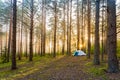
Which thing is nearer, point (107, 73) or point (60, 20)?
point (107, 73)

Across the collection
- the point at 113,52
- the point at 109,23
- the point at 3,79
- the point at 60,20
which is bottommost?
the point at 3,79

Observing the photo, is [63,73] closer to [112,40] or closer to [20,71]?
[112,40]

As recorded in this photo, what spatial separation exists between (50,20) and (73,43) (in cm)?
1233

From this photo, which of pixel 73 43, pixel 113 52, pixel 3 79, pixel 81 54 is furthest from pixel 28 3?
pixel 73 43

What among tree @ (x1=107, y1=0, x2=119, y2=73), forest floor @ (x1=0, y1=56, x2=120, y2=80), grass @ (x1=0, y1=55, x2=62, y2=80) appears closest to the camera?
forest floor @ (x1=0, y1=56, x2=120, y2=80)

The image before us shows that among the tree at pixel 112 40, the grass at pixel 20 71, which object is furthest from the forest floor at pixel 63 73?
the tree at pixel 112 40

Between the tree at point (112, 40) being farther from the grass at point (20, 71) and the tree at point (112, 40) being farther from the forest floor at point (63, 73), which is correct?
the grass at point (20, 71)

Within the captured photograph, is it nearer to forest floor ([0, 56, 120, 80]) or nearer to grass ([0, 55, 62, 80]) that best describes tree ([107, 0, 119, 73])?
forest floor ([0, 56, 120, 80])

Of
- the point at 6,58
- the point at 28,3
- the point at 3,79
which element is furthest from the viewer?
the point at 6,58

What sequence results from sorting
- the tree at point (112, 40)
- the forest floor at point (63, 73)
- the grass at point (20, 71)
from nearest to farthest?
1. the forest floor at point (63, 73)
2. the tree at point (112, 40)
3. the grass at point (20, 71)

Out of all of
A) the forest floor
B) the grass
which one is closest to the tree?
the forest floor

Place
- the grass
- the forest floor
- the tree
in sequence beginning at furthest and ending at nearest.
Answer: the grass < the tree < the forest floor

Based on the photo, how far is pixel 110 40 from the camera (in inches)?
464

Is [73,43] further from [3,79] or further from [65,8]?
[3,79]
